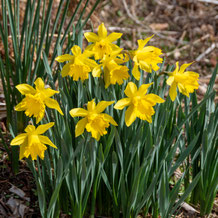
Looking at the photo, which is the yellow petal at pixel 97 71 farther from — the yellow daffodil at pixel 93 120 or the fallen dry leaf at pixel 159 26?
the fallen dry leaf at pixel 159 26

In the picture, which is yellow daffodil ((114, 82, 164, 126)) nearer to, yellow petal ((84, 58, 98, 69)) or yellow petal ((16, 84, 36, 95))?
yellow petal ((84, 58, 98, 69))

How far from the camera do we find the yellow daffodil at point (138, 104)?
1542 mm

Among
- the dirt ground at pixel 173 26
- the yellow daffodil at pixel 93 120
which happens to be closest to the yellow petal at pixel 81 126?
the yellow daffodil at pixel 93 120

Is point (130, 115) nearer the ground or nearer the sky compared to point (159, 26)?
nearer the ground

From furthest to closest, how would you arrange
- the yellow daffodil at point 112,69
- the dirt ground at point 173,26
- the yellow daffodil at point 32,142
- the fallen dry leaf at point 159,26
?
the fallen dry leaf at point 159,26
the dirt ground at point 173,26
the yellow daffodil at point 112,69
the yellow daffodil at point 32,142

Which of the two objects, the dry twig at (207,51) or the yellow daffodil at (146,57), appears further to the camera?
the dry twig at (207,51)

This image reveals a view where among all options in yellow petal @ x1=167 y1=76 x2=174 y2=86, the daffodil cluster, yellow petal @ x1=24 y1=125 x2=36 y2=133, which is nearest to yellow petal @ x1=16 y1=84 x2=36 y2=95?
the daffodil cluster

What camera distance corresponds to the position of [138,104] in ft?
5.09

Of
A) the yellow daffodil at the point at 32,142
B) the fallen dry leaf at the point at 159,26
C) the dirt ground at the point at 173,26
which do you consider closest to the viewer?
the yellow daffodil at the point at 32,142

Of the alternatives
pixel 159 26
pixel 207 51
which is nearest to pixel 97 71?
pixel 207 51

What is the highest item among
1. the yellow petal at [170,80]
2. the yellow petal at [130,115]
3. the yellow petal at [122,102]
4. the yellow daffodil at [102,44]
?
the yellow daffodil at [102,44]

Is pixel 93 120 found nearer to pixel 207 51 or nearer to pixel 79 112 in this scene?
pixel 79 112

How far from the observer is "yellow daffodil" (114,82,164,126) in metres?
1.54

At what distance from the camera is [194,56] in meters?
4.61
